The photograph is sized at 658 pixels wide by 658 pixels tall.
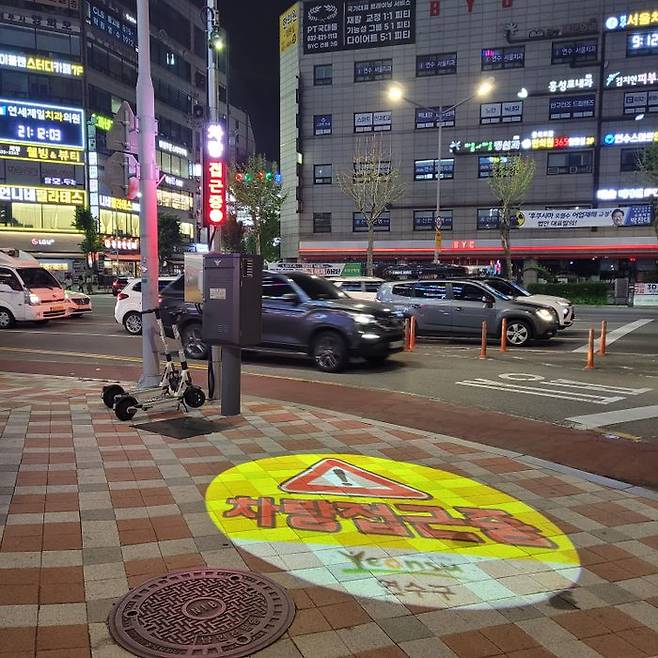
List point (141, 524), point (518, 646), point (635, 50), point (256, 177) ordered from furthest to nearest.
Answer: point (256, 177) < point (635, 50) < point (141, 524) < point (518, 646)

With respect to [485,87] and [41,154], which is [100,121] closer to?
[41,154]

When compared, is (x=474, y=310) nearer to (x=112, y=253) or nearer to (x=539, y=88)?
(x=539, y=88)

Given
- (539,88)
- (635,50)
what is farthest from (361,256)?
(635,50)

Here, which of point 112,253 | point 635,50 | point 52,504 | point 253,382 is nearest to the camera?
point 52,504

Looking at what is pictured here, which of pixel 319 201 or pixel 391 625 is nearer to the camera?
pixel 391 625

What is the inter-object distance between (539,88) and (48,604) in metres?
48.7

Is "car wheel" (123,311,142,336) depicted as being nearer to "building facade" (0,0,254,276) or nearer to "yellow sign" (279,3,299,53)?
"yellow sign" (279,3,299,53)

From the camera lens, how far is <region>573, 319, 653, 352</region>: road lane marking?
1599 cm

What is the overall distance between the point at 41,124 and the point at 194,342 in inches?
2332

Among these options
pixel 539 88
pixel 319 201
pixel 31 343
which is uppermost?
pixel 539 88

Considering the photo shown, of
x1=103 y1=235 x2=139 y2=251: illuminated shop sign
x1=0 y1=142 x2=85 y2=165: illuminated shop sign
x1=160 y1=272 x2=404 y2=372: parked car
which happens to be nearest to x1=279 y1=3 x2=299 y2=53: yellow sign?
x1=0 y1=142 x2=85 y2=165: illuminated shop sign

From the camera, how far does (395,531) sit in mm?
4223

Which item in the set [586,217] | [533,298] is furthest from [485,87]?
[586,217]

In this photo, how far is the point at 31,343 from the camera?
15742 millimetres
